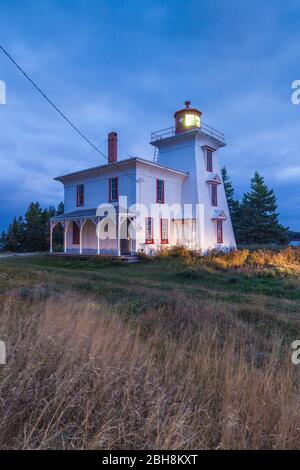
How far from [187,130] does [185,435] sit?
2365 centimetres

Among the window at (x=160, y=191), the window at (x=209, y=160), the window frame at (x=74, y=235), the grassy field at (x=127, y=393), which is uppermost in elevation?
the window at (x=209, y=160)

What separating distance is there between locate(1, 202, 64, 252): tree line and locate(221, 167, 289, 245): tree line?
74.6ft

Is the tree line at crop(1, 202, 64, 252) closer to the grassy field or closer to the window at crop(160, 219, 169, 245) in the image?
the window at crop(160, 219, 169, 245)

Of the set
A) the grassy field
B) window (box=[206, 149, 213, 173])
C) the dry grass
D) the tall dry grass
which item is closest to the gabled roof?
window (box=[206, 149, 213, 173])

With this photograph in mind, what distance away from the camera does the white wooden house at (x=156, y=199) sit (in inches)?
787

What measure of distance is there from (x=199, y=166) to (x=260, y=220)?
17600 mm

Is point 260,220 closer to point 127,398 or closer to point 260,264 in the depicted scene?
point 260,264

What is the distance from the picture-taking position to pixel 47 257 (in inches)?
864

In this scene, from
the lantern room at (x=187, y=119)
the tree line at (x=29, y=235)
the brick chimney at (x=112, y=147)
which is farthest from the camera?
the tree line at (x=29, y=235)

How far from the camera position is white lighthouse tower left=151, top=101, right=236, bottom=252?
2247 cm

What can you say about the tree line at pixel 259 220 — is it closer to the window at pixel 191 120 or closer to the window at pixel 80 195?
the window at pixel 191 120

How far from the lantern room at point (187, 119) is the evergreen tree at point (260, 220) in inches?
684

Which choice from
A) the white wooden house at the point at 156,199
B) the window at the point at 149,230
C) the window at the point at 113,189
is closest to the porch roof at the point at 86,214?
the white wooden house at the point at 156,199

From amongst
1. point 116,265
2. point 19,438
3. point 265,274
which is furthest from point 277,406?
point 116,265
